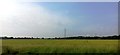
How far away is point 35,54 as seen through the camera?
19688 millimetres

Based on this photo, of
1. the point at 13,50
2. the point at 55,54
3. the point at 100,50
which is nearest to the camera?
the point at 55,54

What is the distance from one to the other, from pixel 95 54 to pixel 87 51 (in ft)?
2.56

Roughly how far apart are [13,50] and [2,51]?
97 cm

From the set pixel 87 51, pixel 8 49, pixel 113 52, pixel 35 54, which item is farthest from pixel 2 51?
pixel 113 52

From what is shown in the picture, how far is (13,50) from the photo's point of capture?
22.1 m

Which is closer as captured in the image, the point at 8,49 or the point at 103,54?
the point at 103,54

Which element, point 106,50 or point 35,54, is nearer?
point 35,54

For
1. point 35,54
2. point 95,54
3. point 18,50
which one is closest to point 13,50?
point 18,50

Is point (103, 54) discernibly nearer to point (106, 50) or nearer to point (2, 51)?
point (106, 50)

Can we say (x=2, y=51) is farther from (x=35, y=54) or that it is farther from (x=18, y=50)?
(x=35, y=54)

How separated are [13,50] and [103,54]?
21.8 feet

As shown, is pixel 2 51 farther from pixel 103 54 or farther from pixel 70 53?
pixel 103 54

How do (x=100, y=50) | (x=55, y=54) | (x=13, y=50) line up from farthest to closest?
(x=13, y=50), (x=100, y=50), (x=55, y=54)

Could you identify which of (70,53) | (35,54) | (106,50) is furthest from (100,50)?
(35,54)
